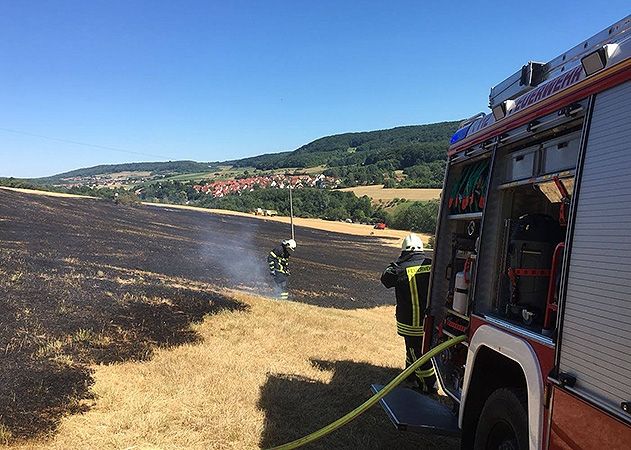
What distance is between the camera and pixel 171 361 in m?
6.30

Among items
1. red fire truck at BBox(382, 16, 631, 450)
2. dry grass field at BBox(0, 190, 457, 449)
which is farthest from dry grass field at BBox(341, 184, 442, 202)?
red fire truck at BBox(382, 16, 631, 450)

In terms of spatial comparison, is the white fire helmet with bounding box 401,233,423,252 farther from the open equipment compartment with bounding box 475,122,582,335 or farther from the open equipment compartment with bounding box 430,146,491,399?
the open equipment compartment with bounding box 475,122,582,335

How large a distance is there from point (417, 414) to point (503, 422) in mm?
1016

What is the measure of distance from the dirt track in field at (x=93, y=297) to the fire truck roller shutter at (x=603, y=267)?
4.03 m

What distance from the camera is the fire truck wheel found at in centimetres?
287

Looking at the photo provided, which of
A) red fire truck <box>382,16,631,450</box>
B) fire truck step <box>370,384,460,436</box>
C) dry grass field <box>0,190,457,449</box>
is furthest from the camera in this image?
dry grass field <box>0,190,457,449</box>

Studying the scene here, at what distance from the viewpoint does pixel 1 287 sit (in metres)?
8.65

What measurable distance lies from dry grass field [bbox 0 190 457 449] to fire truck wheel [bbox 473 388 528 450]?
1587 mm

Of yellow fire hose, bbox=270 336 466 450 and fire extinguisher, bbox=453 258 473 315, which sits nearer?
yellow fire hose, bbox=270 336 466 450

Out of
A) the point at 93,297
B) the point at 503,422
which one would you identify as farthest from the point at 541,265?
the point at 93,297

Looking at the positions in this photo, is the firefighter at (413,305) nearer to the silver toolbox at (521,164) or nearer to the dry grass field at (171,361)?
the dry grass field at (171,361)

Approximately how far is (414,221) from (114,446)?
57079mm

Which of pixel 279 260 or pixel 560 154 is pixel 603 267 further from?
pixel 279 260

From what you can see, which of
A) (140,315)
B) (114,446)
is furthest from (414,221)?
(114,446)
